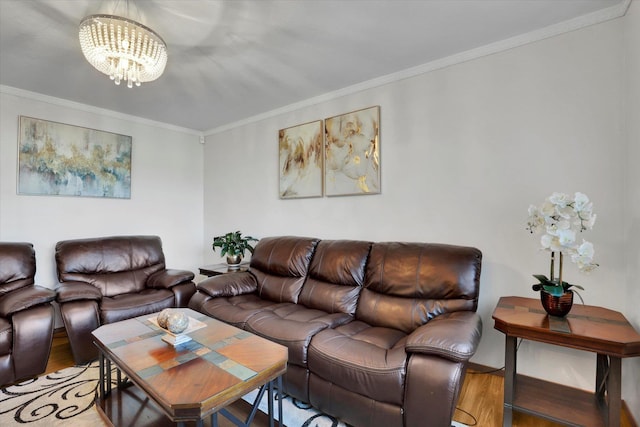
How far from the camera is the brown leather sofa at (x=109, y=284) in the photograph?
2381mm

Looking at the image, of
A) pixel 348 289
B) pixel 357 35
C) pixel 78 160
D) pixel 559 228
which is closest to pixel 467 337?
pixel 559 228

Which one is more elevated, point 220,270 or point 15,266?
point 15,266

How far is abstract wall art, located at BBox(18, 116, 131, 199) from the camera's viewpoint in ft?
9.96

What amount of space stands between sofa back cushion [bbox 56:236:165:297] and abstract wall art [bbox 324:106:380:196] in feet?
7.16

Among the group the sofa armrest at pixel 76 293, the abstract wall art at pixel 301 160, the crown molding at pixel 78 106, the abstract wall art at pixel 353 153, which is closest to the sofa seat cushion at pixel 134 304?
the sofa armrest at pixel 76 293

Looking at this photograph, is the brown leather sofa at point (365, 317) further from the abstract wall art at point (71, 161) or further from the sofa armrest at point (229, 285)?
the abstract wall art at point (71, 161)

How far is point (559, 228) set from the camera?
1.63m

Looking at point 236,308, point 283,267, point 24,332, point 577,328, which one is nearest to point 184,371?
point 236,308

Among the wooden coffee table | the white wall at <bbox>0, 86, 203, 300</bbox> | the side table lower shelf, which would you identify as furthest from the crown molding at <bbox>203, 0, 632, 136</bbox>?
the wooden coffee table

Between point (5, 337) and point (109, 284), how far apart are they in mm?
933

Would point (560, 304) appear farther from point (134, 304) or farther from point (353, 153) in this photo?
point (134, 304)

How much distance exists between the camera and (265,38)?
2.16m

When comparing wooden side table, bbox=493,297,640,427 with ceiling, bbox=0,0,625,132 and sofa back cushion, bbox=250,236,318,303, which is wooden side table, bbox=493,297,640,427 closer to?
sofa back cushion, bbox=250,236,318,303

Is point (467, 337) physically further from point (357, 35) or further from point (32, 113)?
point (32, 113)
